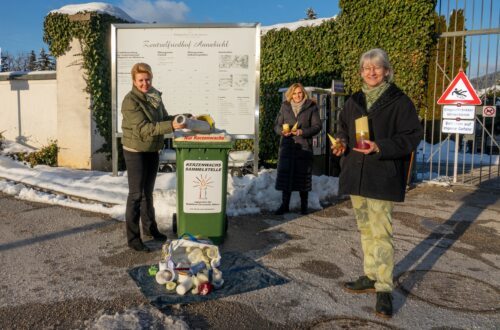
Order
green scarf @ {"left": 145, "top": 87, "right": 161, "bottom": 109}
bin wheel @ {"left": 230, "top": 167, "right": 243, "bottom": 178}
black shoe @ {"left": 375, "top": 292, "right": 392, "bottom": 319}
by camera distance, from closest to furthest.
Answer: black shoe @ {"left": 375, "top": 292, "right": 392, "bottom": 319} → green scarf @ {"left": 145, "top": 87, "right": 161, "bottom": 109} → bin wheel @ {"left": 230, "top": 167, "right": 243, "bottom": 178}

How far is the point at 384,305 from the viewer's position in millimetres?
3178

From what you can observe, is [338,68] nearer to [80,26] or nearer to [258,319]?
[80,26]

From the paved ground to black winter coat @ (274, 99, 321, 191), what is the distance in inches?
20.7

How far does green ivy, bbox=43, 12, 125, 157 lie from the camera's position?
9.49 metres

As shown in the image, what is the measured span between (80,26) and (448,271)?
8733 mm

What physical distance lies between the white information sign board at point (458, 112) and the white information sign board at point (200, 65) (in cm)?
371

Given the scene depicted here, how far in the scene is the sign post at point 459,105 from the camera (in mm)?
7930

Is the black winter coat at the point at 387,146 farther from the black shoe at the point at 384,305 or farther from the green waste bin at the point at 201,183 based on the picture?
the green waste bin at the point at 201,183

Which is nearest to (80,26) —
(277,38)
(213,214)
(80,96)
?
(80,96)

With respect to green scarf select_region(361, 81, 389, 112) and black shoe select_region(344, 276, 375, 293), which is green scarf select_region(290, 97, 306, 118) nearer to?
green scarf select_region(361, 81, 389, 112)

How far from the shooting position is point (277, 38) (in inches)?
440

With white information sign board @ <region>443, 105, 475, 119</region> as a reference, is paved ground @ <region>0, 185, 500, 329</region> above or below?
below

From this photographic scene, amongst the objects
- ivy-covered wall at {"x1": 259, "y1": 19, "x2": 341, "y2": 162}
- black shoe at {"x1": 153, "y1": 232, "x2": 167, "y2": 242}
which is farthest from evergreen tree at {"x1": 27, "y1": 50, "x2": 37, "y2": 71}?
black shoe at {"x1": 153, "y1": 232, "x2": 167, "y2": 242}

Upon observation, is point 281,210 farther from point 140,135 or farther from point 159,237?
point 140,135
